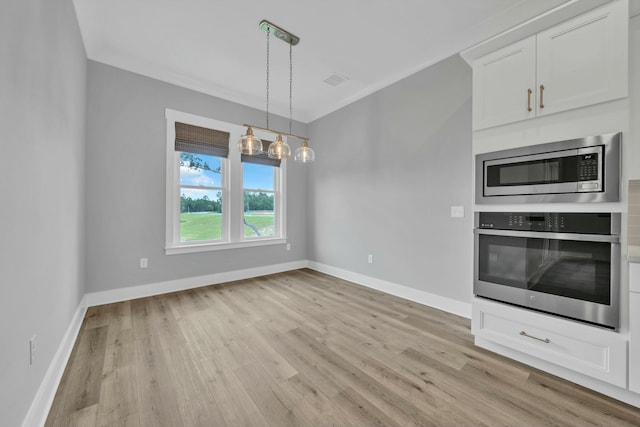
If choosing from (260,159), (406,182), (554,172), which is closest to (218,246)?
(260,159)

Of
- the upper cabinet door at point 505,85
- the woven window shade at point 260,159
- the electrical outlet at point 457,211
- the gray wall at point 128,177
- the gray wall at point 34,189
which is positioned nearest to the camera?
the gray wall at point 34,189

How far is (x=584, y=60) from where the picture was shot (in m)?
1.63

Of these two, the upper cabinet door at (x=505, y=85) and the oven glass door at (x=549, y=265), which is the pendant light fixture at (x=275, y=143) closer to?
the upper cabinet door at (x=505, y=85)

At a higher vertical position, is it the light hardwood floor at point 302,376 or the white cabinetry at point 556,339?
the white cabinetry at point 556,339

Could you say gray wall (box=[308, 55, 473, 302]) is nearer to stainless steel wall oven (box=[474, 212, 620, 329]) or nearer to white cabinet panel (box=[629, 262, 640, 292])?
stainless steel wall oven (box=[474, 212, 620, 329])

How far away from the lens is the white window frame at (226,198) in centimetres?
344

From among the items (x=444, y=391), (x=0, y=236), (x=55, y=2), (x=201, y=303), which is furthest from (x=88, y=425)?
(x=55, y=2)

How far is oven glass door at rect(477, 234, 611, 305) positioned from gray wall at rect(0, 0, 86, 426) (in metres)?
2.91

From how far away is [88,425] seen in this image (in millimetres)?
1323

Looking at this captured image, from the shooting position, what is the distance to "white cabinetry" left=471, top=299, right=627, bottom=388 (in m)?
1.50

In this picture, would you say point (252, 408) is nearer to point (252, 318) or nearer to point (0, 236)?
point (252, 318)

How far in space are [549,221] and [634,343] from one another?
2.61 feet

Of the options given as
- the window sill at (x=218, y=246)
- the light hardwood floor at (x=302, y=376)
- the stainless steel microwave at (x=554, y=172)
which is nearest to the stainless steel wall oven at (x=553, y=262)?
the stainless steel microwave at (x=554, y=172)

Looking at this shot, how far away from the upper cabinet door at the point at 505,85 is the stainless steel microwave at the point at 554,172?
0.94ft
